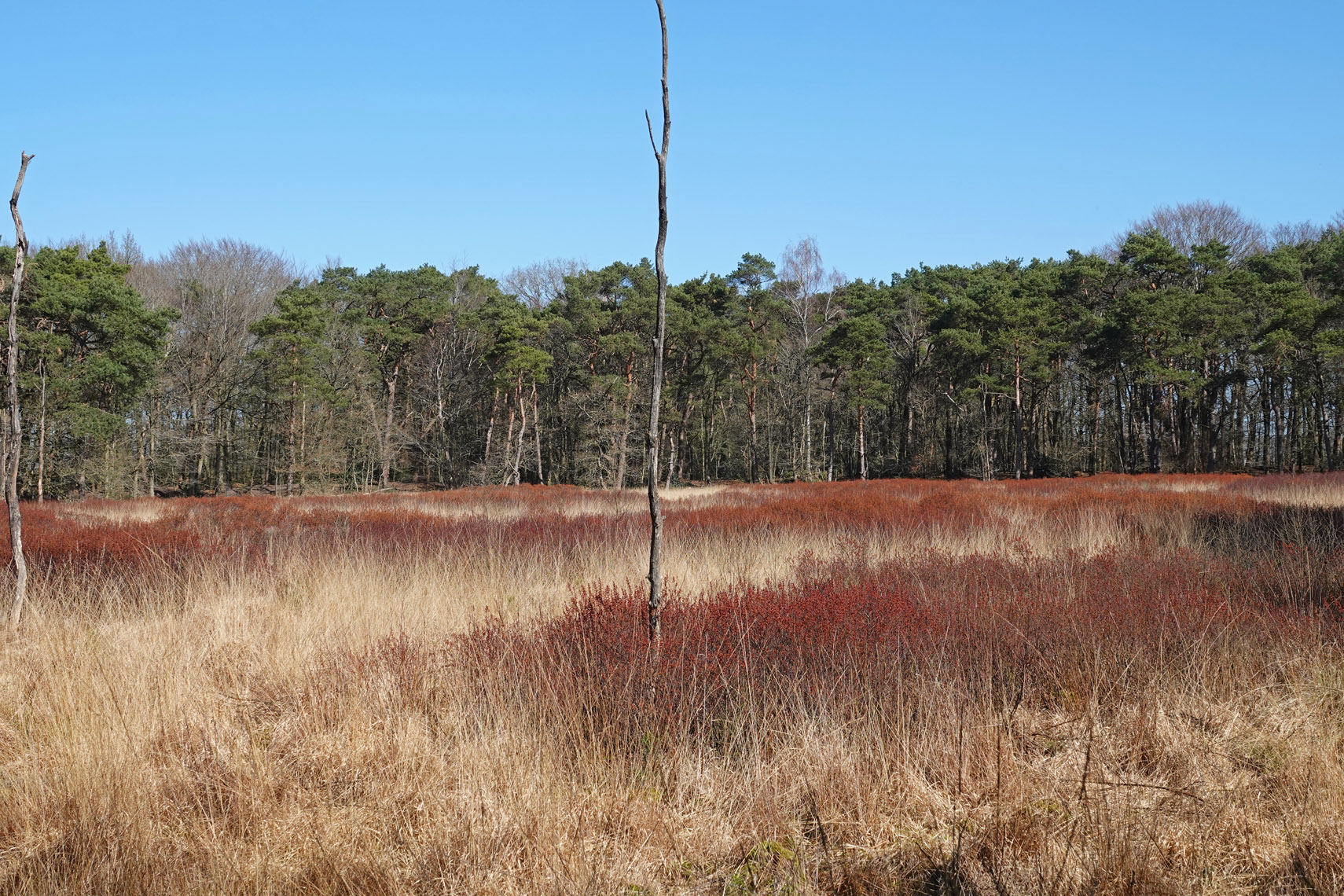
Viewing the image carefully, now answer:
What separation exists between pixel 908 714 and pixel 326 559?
6448mm

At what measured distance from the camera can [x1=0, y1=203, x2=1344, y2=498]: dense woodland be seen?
98.0 feet

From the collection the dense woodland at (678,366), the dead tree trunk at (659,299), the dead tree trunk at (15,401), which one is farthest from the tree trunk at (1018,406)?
the dead tree trunk at (15,401)

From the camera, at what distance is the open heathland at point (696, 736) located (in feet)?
7.47

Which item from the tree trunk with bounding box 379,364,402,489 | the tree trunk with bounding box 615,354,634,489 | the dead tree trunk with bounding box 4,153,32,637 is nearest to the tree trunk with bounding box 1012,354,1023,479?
the tree trunk with bounding box 615,354,634,489

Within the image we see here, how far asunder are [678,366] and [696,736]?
38337 millimetres

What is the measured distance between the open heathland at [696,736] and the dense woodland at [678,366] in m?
26.3

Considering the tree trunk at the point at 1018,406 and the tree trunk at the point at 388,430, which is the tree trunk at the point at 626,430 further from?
the tree trunk at the point at 1018,406

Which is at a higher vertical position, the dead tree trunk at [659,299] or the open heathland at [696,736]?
the dead tree trunk at [659,299]

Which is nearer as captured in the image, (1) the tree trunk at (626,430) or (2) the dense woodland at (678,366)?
(2) the dense woodland at (678,366)

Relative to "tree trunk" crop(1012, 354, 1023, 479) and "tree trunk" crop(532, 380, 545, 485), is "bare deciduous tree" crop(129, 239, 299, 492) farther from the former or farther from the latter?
"tree trunk" crop(1012, 354, 1023, 479)

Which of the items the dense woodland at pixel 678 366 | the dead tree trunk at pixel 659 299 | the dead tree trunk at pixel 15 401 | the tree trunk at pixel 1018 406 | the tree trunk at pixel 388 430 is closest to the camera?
the dead tree trunk at pixel 659 299

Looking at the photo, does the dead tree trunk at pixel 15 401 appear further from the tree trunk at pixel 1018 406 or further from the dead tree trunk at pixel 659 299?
the tree trunk at pixel 1018 406

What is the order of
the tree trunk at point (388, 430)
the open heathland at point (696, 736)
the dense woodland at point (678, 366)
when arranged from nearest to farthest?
the open heathland at point (696, 736) < the dense woodland at point (678, 366) < the tree trunk at point (388, 430)

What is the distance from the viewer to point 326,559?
25.2ft
